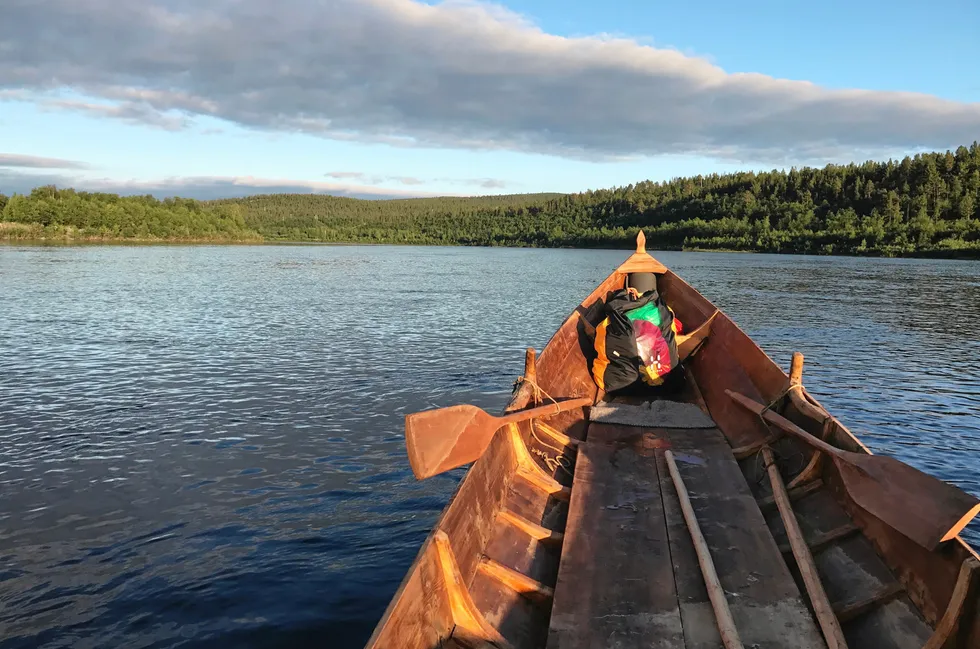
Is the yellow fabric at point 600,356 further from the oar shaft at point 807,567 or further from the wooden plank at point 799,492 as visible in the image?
the wooden plank at point 799,492

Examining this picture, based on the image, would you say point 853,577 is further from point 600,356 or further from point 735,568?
point 600,356

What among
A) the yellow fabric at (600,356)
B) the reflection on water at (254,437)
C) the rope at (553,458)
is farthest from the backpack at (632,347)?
the reflection on water at (254,437)

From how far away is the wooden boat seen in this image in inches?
144

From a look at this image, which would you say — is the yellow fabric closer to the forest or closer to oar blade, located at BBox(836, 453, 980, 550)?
oar blade, located at BBox(836, 453, 980, 550)

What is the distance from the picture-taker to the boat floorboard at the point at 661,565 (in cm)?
Result: 391

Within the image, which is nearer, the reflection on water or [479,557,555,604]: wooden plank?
[479,557,555,604]: wooden plank

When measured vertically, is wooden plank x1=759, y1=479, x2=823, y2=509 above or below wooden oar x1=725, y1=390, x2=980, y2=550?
below

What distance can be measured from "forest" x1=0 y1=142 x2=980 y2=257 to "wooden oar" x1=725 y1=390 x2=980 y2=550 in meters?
87.9

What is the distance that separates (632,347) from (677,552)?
465 centimetres

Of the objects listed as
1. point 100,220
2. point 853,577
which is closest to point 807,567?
point 853,577

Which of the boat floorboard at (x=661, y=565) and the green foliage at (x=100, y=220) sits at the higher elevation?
the green foliage at (x=100, y=220)

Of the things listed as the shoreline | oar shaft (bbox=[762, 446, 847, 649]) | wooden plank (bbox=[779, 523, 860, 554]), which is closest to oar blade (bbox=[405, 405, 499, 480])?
oar shaft (bbox=[762, 446, 847, 649])

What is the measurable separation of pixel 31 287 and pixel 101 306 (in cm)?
845

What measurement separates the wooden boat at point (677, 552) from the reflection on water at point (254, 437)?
5.88 ft
